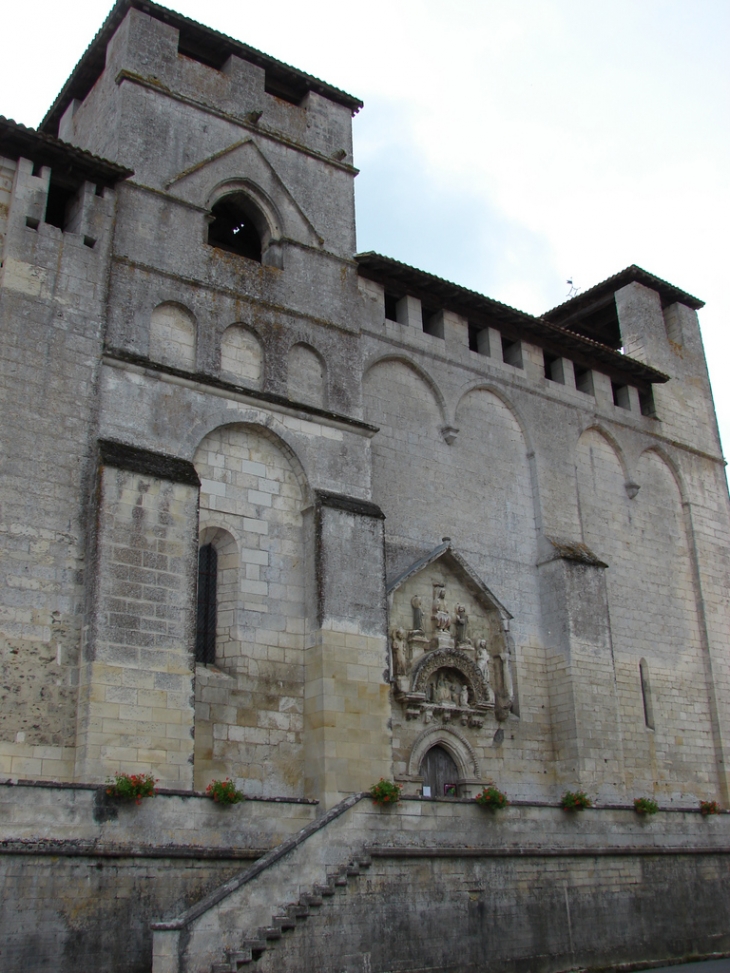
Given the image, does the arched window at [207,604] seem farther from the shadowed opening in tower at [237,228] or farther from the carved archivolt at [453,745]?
the shadowed opening in tower at [237,228]

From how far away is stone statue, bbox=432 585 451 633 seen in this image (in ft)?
61.9

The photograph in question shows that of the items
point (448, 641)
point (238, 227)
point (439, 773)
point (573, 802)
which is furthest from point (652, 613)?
point (238, 227)

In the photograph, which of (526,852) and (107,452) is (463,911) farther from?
(107,452)

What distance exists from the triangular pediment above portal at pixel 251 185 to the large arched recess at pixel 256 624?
441 cm

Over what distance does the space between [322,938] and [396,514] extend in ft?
28.9

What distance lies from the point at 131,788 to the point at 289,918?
240 cm

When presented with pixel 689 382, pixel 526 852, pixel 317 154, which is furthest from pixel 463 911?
pixel 689 382

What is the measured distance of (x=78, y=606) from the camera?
1388cm

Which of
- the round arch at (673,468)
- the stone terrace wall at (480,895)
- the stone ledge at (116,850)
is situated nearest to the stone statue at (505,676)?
the stone terrace wall at (480,895)

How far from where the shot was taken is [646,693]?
22.0 metres

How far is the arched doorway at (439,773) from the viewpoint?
1784 cm

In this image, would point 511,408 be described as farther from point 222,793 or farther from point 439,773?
point 222,793

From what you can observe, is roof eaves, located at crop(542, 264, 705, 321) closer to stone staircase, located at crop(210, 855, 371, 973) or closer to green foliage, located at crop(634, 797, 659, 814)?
green foliage, located at crop(634, 797, 659, 814)

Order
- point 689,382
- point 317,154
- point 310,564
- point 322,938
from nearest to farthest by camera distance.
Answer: point 322,938 → point 310,564 → point 317,154 → point 689,382
